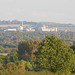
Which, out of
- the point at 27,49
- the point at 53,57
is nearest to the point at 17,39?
the point at 27,49

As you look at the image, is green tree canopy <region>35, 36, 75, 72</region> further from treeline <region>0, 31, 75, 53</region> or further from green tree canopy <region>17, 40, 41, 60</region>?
treeline <region>0, 31, 75, 53</region>

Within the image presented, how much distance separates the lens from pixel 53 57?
15.1 meters

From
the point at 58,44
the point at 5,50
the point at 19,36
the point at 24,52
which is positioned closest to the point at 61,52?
the point at 58,44

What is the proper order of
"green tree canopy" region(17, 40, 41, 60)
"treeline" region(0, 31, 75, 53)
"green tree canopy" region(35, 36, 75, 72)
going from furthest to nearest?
"treeline" region(0, 31, 75, 53), "green tree canopy" region(17, 40, 41, 60), "green tree canopy" region(35, 36, 75, 72)

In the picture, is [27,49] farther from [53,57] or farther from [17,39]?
[17,39]

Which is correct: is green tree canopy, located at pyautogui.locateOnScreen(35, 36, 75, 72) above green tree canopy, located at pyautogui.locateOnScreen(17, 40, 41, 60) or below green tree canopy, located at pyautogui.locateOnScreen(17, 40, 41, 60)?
above

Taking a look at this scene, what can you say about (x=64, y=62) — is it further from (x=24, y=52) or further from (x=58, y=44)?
(x=24, y=52)

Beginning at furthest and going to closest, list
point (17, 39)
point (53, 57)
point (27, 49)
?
1. point (17, 39)
2. point (27, 49)
3. point (53, 57)

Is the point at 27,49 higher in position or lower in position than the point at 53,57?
lower

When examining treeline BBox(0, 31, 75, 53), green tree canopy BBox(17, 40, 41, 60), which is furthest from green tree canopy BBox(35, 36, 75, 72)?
treeline BBox(0, 31, 75, 53)

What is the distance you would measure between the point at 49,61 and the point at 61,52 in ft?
3.05

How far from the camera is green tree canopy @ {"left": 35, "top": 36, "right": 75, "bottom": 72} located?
49.5ft

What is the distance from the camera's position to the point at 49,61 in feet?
50.1

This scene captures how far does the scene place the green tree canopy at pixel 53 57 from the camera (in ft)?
49.5
